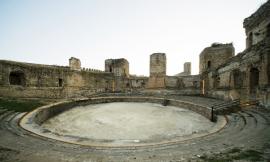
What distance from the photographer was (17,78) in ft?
62.9

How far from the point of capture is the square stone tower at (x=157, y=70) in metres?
25.4

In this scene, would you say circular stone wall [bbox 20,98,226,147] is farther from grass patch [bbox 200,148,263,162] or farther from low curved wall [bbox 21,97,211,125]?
grass patch [bbox 200,148,263,162]

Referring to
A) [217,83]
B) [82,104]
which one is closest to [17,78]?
[82,104]

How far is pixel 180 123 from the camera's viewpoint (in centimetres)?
1070

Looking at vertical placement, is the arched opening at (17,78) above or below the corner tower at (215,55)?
Result: below

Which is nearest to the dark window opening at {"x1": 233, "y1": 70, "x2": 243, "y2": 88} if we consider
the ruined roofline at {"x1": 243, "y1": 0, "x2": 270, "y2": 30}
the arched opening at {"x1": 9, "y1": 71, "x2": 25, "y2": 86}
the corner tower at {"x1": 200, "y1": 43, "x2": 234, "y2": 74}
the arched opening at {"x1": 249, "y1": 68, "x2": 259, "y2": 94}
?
the arched opening at {"x1": 249, "y1": 68, "x2": 259, "y2": 94}

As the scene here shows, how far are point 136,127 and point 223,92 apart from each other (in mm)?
11287

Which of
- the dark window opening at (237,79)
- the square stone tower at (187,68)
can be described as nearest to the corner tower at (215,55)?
the dark window opening at (237,79)

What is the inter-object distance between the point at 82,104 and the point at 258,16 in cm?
2018

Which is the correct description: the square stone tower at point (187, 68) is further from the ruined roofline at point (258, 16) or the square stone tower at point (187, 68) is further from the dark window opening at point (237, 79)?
the dark window opening at point (237, 79)

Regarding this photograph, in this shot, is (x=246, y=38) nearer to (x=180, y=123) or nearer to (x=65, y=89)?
(x=180, y=123)

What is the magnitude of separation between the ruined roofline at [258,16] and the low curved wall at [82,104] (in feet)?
35.3

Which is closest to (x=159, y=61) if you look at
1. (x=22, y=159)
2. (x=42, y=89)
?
(x=42, y=89)

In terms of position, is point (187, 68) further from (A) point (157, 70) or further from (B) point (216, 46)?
(A) point (157, 70)
